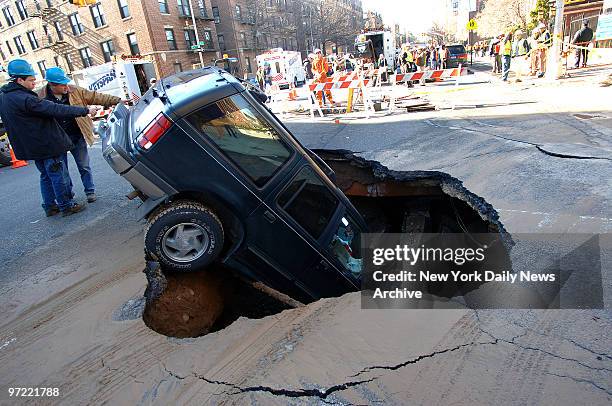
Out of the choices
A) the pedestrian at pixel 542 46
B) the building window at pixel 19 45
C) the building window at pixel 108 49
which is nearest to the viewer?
the pedestrian at pixel 542 46

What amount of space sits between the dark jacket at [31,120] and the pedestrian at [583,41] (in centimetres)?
1743

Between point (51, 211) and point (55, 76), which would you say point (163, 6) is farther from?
point (51, 211)

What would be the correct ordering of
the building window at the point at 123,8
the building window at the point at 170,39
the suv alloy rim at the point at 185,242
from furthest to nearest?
the building window at the point at 170,39, the building window at the point at 123,8, the suv alloy rim at the point at 185,242

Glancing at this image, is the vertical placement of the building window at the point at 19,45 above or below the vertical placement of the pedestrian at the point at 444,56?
above

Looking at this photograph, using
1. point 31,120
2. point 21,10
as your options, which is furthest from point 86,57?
point 31,120

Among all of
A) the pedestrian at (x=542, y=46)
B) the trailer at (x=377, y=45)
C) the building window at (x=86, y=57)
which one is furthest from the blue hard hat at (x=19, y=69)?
the building window at (x=86, y=57)

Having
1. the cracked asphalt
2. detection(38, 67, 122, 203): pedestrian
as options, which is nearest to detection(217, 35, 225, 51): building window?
detection(38, 67, 122, 203): pedestrian

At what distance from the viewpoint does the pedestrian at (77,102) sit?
15.5 ft

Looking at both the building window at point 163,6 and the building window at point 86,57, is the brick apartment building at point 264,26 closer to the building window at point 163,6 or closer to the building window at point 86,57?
the building window at point 163,6

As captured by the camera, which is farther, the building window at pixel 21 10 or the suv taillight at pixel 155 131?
the building window at pixel 21 10

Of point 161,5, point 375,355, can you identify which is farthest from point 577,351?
point 161,5

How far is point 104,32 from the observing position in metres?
31.1

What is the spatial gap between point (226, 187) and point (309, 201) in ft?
2.26

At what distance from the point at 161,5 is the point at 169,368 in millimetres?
35653
